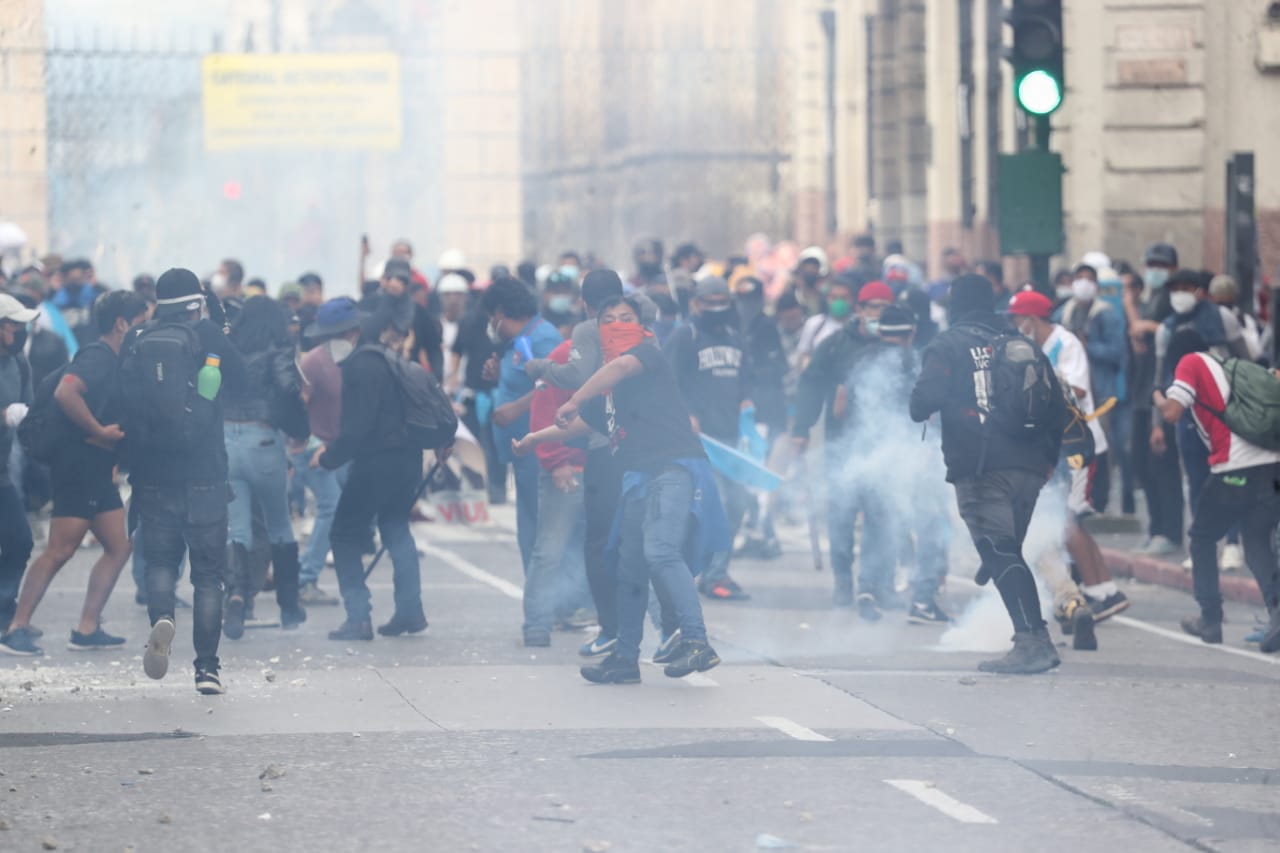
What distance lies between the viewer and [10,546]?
38.1 feet

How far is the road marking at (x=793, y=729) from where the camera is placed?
28.5 feet

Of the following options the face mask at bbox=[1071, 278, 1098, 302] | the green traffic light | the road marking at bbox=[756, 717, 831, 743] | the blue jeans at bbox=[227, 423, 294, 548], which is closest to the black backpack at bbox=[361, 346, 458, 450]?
the blue jeans at bbox=[227, 423, 294, 548]

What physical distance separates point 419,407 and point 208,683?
2.28 metres

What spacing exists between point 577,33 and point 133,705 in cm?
3250

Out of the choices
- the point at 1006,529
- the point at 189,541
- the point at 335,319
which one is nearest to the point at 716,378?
the point at 335,319

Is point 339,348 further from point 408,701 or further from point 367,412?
point 408,701

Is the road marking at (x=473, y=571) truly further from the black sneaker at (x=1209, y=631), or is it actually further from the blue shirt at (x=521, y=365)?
the black sneaker at (x=1209, y=631)

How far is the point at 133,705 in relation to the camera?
9.64 meters

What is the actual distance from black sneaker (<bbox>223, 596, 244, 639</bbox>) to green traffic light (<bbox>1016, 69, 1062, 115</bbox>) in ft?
18.6

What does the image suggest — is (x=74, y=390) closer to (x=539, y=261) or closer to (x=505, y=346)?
(x=505, y=346)

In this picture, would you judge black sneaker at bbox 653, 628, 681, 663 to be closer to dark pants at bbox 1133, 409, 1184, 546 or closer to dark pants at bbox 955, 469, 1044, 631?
dark pants at bbox 955, 469, 1044, 631

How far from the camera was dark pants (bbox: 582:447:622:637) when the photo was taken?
35.5 ft

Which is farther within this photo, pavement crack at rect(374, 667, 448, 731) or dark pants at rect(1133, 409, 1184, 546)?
dark pants at rect(1133, 409, 1184, 546)

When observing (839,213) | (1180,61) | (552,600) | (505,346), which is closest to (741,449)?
(505,346)
